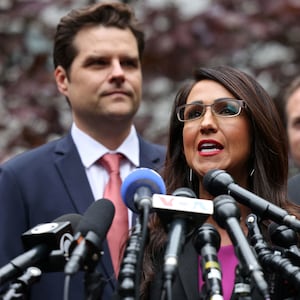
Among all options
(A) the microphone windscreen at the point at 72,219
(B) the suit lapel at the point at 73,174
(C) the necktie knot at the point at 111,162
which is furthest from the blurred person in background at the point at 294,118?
(A) the microphone windscreen at the point at 72,219

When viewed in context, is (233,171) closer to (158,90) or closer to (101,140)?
(101,140)

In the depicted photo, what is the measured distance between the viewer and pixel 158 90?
7.94 m

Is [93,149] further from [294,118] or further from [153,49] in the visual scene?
[153,49]

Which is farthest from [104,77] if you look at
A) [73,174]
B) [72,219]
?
[72,219]

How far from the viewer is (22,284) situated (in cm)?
337

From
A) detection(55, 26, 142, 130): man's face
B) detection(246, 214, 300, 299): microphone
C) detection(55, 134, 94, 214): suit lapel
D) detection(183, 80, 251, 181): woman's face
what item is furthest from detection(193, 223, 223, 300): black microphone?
detection(55, 26, 142, 130): man's face

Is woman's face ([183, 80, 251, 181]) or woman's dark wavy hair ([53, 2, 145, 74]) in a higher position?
woman's dark wavy hair ([53, 2, 145, 74])

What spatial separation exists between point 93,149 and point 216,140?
147cm

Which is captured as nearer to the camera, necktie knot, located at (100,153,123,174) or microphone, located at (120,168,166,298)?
microphone, located at (120,168,166,298)

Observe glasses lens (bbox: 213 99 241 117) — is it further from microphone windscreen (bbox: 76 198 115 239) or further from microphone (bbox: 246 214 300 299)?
microphone windscreen (bbox: 76 198 115 239)

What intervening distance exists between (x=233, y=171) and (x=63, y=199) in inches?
49.2

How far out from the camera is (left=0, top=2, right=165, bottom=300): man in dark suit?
5.32m

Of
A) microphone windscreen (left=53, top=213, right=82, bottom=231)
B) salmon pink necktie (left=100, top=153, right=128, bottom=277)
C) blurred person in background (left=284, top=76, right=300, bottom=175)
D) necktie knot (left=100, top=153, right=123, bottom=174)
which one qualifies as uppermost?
blurred person in background (left=284, top=76, right=300, bottom=175)

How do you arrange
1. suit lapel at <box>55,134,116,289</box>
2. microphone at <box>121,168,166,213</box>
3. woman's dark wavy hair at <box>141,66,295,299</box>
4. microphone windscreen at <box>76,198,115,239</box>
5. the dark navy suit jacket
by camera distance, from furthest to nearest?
suit lapel at <box>55,134,116,289</box>
the dark navy suit jacket
woman's dark wavy hair at <box>141,66,295,299</box>
microphone at <box>121,168,166,213</box>
microphone windscreen at <box>76,198,115,239</box>
